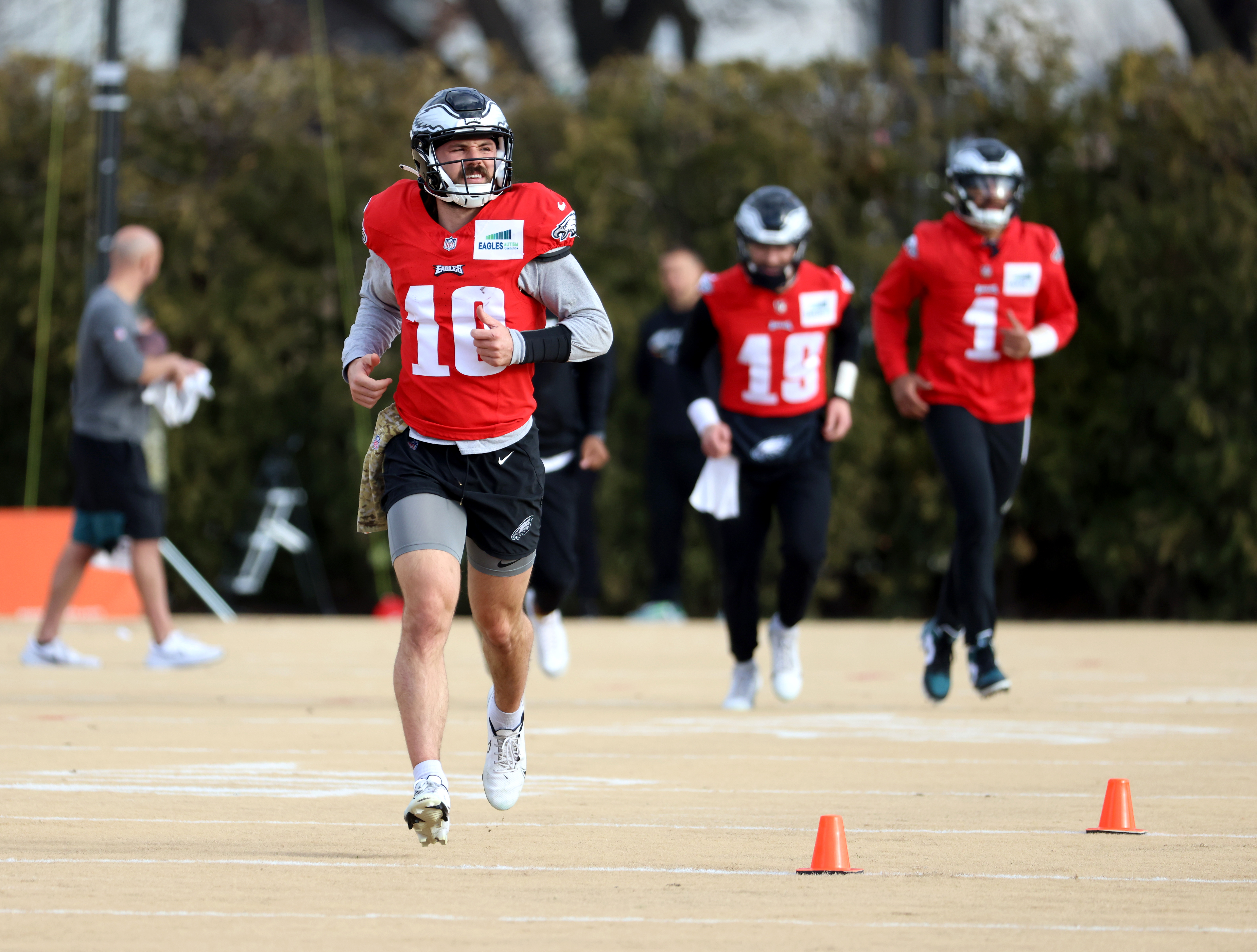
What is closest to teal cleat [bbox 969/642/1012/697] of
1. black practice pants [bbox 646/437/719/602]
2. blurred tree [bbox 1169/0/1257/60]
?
black practice pants [bbox 646/437/719/602]

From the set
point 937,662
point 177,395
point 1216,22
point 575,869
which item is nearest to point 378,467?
point 575,869

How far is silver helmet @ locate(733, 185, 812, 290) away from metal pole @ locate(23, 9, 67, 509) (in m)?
8.01

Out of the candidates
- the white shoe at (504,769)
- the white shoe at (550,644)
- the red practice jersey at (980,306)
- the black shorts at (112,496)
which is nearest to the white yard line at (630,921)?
the white shoe at (504,769)

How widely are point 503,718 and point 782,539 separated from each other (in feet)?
10.9

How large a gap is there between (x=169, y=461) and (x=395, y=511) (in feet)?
34.5

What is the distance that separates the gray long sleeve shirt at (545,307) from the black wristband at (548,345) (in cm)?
2

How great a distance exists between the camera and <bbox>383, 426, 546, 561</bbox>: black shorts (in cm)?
561

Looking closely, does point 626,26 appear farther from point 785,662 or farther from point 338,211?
point 785,662

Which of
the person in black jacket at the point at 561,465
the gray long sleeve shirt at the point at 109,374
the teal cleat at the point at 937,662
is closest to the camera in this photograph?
the teal cleat at the point at 937,662

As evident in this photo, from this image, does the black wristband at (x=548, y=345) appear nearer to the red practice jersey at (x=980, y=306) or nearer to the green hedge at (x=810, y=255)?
the red practice jersey at (x=980, y=306)

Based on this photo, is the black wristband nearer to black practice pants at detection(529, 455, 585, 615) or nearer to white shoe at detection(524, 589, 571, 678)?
black practice pants at detection(529, 455, 585, 615)

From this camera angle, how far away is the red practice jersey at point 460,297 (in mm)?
5641

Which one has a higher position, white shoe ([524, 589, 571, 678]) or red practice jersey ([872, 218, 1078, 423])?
red practice jersey ([872, 218, 1078, 423])

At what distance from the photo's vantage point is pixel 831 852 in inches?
189
